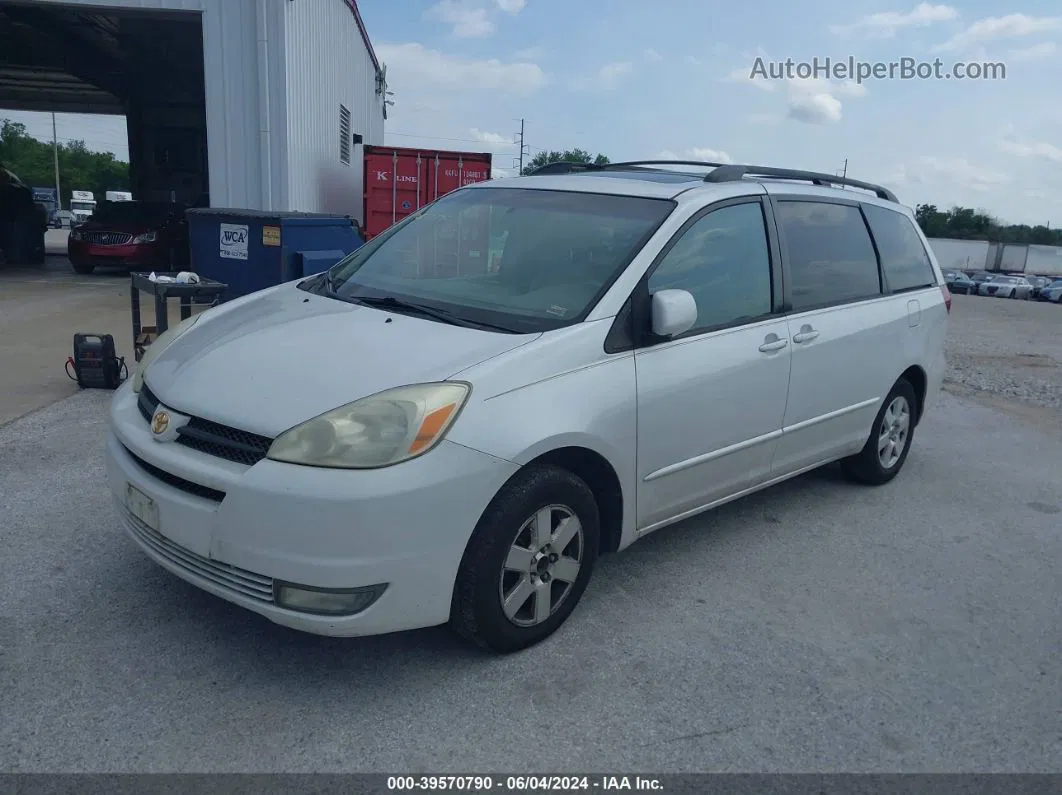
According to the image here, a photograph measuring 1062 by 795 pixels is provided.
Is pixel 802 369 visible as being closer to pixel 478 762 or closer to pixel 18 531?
pixel 478 762

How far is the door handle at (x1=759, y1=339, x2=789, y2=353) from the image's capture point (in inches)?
162

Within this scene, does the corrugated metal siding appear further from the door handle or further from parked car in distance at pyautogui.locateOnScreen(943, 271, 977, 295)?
parked car in distance at pyautogui.locateOnScreen(943, 271, 977, 295)

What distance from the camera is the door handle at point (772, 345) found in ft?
13.5

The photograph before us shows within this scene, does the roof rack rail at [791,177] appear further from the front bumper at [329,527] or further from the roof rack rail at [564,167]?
the front bumper at [329,527]

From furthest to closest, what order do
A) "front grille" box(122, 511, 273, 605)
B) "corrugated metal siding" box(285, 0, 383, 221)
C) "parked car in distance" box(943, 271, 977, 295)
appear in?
"parked car in distance" box(943, 271, 977, 295) < "corrugated metal siding" box(285, 0, 383, 221) < "front grille" box(122, 511, 273, 605)

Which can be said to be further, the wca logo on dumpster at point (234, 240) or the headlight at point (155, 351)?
the wca logo on dumpster at point (234, 240)

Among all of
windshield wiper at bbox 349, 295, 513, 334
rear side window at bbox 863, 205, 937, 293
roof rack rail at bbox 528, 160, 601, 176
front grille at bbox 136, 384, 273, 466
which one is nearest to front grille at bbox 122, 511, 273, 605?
front grille at bbox 136, 384, 273, 466

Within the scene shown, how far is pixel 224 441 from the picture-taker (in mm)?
2916

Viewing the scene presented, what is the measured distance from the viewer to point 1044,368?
38.1 ft

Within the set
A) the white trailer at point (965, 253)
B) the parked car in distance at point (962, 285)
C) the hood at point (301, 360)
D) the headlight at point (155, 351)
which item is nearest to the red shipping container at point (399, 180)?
the headlight at point (155, 351)

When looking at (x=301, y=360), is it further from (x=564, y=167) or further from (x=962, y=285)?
(x=962, y=285)

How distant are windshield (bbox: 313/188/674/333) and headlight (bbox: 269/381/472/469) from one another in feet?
1.95
